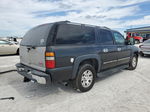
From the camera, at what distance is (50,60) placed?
8.78ft

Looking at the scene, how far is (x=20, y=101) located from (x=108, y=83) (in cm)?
273

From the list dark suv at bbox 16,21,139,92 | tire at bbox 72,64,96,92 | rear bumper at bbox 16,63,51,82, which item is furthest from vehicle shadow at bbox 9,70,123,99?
rear bumper at bbox 16,63,51,82

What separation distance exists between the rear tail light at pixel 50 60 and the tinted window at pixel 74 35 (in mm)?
345

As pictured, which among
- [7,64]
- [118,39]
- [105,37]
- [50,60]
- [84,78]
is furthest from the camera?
[7,64]

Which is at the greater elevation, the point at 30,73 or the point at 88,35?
the point at 88,35

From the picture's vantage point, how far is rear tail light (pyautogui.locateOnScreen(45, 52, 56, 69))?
2662mm

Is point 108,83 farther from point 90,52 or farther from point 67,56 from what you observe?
point 67,56

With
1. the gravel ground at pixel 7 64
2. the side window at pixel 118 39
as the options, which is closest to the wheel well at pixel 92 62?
the side window at pixel 118 39

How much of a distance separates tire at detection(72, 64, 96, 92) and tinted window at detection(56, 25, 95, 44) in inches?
28.9

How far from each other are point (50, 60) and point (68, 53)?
47 centimetres

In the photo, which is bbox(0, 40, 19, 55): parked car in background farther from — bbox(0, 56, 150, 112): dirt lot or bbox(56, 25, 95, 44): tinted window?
bbox(56, 25, 95, 44): tinted window

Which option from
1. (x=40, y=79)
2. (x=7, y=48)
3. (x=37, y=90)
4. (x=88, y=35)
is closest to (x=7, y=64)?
(x=7, y=48)

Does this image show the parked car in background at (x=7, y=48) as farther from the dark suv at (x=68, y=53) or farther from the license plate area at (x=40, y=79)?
the license plate area at (x=40, y=79)

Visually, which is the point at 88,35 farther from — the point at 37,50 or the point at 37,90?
the point at 37,90
